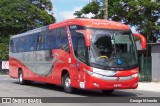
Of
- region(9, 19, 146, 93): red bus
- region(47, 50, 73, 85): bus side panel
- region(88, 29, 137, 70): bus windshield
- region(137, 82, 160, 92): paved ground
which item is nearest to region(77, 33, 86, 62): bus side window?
region(9, 19, 146, 93): red bus

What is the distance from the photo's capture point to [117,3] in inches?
1553

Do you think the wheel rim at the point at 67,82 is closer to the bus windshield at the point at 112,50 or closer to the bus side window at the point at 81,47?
the bus side window at the point at 81,47

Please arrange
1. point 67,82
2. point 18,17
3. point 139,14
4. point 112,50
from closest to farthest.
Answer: point 112,50, point 67,82, point 139,14, point 18,17

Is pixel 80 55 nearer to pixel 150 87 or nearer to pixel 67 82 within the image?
pixel 67 82

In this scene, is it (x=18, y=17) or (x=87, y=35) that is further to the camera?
(x=18, y=17)

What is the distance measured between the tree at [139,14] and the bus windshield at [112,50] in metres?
20.4

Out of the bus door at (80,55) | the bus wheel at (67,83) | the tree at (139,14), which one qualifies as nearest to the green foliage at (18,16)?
the tree at (139,14)

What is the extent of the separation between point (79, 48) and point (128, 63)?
2.21 meters

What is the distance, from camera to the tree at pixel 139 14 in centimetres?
3747

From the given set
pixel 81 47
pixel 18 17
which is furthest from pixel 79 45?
pixel 18 17

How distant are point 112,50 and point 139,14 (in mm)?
22099

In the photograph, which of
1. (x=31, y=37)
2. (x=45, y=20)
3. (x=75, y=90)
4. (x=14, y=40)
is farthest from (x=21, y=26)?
(x=75, y=90)

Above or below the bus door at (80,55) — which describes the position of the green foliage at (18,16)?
above

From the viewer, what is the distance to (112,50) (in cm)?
1684
